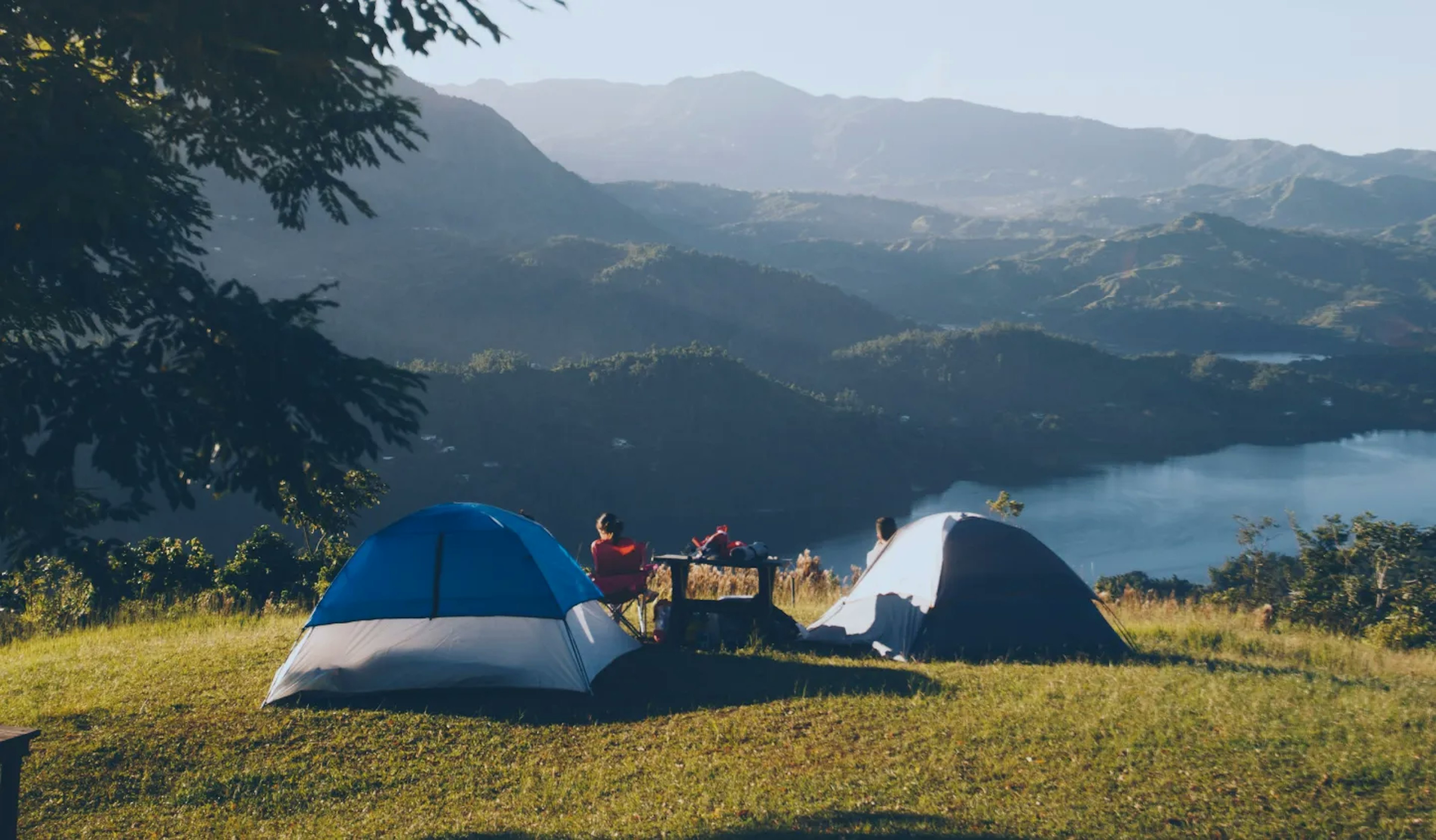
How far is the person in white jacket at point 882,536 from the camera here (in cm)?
1180

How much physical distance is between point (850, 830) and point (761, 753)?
147cm

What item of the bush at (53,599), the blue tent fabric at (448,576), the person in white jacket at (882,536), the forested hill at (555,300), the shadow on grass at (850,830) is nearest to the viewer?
the shadow on grass at (850,830)

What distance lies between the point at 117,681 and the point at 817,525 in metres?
70.4

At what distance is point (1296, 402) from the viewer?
12656 centimetres

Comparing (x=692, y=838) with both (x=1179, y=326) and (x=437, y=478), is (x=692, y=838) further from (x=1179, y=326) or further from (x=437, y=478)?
(x=1179, y=326)

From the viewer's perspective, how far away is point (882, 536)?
12.5m

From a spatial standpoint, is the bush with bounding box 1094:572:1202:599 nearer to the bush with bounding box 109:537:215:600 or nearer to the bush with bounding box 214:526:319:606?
the bush with bounding box 214:526:319:606

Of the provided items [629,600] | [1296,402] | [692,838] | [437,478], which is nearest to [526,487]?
[437,478]

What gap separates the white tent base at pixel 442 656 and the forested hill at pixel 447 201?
5229 inches

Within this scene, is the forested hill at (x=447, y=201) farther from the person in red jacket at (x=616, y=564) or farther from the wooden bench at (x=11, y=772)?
the wooden bench at (x=11, y=772)

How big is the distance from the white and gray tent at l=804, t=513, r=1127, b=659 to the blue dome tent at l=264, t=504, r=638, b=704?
2804 millimetres

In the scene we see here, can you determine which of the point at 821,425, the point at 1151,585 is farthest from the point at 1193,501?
the point at 1151,585

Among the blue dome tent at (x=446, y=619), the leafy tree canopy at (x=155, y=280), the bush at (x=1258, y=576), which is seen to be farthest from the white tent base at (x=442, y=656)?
the bush at (x=1258, y=576)

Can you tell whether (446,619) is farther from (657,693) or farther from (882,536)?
(882,536)
